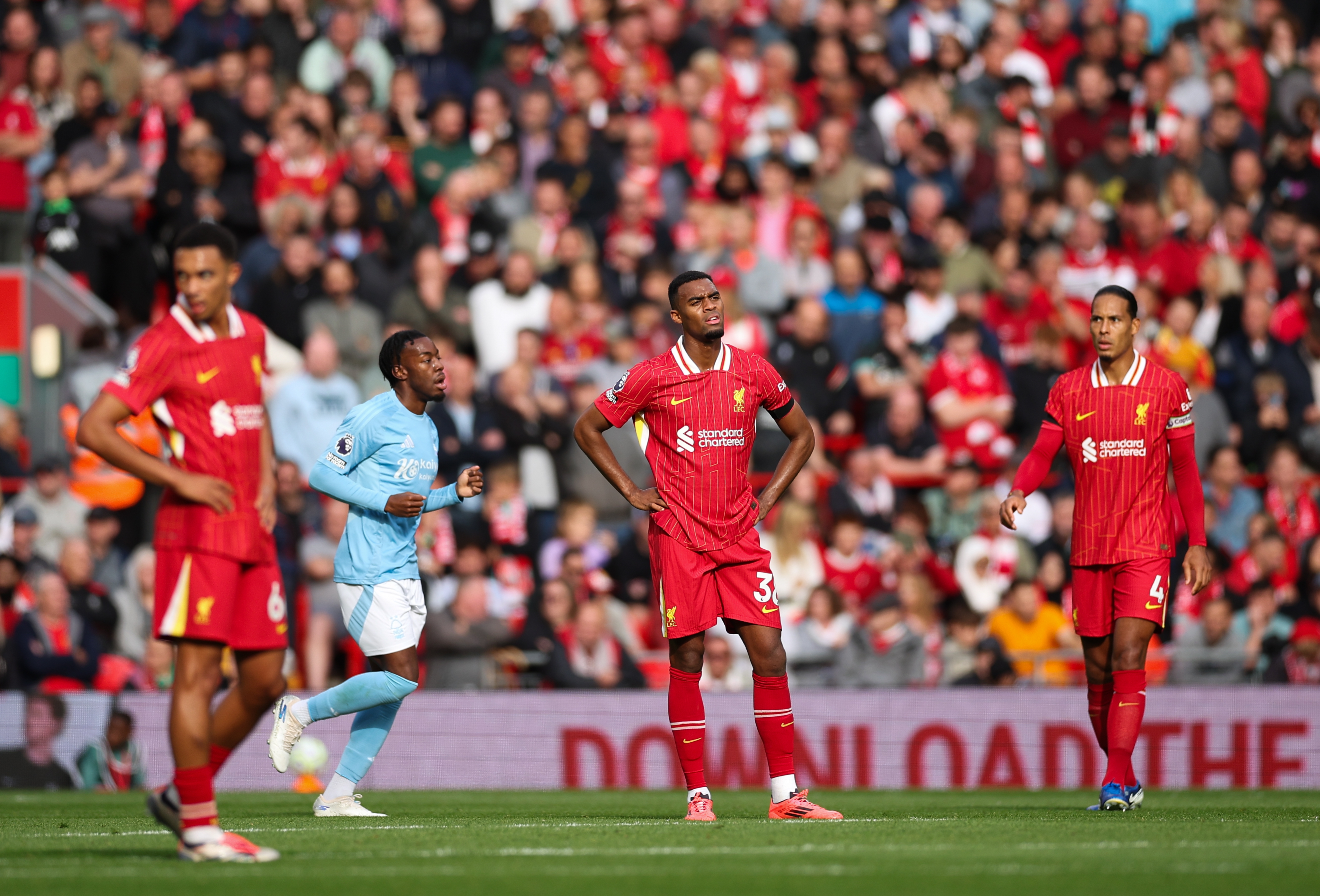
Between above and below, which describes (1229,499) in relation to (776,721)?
above

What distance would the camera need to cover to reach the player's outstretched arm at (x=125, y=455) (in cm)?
723

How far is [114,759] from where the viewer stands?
14695 mm

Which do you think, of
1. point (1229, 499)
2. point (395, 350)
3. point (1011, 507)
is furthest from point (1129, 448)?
point (1229, 499)

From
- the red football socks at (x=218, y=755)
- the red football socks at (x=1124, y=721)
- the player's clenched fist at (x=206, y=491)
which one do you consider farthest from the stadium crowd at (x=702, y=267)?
the player's clenched fist at (x=206, y=491)

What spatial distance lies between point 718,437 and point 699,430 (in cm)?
11

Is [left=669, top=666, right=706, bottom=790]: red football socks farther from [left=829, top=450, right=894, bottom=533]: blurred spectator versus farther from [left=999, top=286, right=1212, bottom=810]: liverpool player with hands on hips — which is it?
[left=829, top=450, right=894, bottom=533]: blurred spectator

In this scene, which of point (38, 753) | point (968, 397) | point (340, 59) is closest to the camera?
point (38, 753)

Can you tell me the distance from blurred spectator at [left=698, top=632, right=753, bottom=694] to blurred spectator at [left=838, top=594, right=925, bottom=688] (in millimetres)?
Result: 845

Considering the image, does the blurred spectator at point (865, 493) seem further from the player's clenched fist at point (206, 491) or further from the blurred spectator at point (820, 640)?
the player's clenched fist at point (206, 491)

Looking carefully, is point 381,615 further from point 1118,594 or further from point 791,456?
point 1118,594

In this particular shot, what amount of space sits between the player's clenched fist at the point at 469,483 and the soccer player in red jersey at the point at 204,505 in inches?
77.0

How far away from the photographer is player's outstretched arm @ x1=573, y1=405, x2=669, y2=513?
9.75m

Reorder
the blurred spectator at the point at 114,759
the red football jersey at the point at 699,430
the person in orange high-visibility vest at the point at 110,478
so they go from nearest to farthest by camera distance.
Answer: the red football jersey at the point at 699,430, the blurred spectator at the point at 114,759, the person in orange high-visibility vest at the point at 110,478

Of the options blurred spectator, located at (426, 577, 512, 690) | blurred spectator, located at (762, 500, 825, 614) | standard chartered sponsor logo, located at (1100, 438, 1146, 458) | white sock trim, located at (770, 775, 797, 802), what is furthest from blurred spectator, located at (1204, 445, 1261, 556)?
white sock trim, located at (770, 775, 797, 802)
